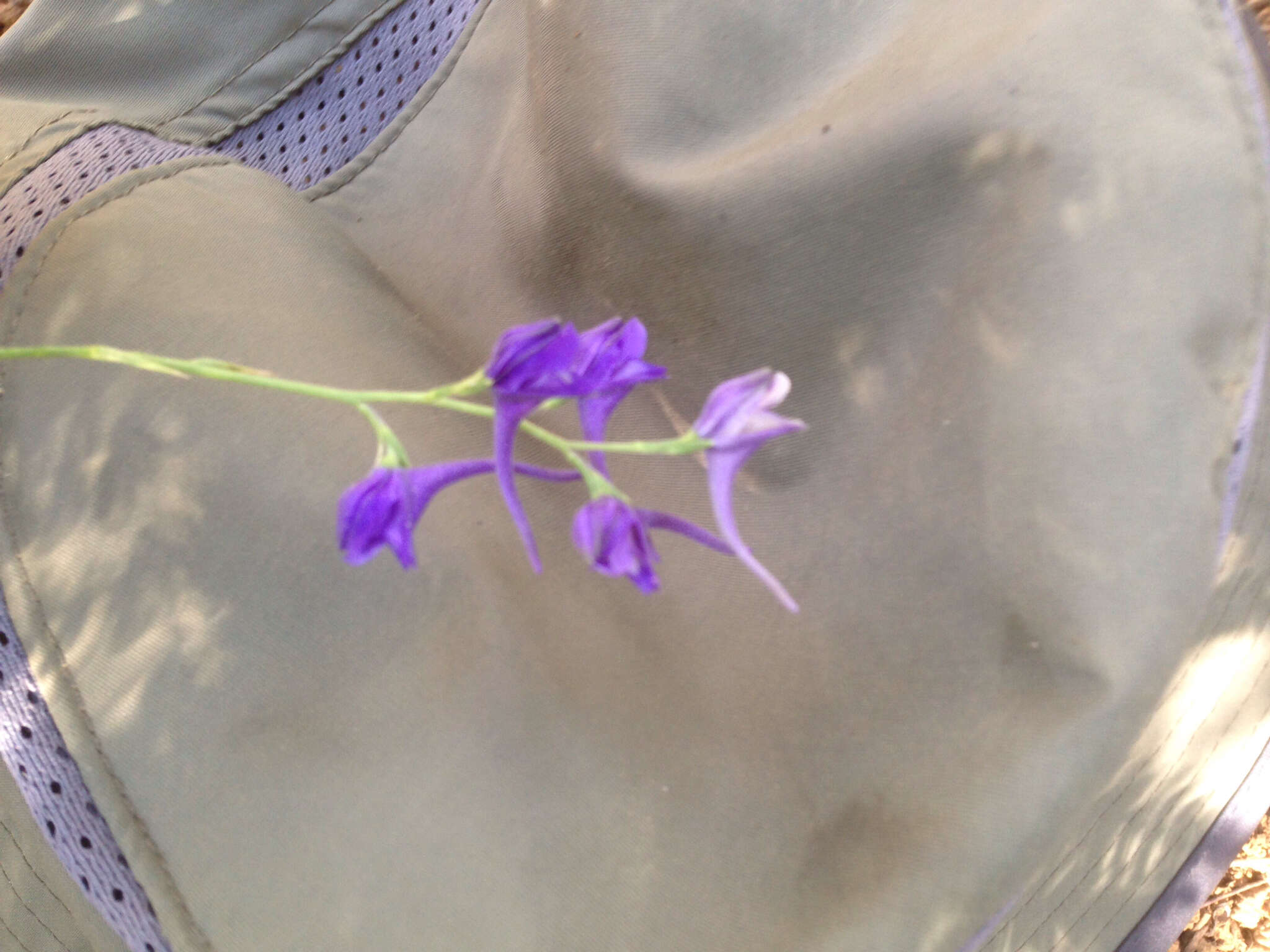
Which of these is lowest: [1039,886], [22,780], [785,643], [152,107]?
[1039,886]

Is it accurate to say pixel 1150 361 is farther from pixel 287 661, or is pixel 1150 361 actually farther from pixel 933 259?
pixel 287 661

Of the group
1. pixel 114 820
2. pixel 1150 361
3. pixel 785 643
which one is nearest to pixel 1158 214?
pixel 1150 361

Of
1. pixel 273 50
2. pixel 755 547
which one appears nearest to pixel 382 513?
pixel 755 547

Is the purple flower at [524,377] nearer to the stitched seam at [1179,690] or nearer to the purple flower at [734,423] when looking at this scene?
the purple flower at [734,423]

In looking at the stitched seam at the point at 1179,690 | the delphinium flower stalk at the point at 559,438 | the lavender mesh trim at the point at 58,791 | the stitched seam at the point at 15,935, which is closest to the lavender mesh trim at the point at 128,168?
the lavender mesh trim at the point at 58,791

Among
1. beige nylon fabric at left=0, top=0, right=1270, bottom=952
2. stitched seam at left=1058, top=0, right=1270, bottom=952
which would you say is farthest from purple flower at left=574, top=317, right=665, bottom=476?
stitched seam at left=1058, top=0, right=1270, bottom=952

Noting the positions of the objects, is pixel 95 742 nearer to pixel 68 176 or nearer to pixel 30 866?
pixel 30 866

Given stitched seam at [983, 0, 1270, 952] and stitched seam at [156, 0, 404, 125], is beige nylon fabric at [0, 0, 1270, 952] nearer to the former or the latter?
stitched seam at [983, 0, 1270, 952]
